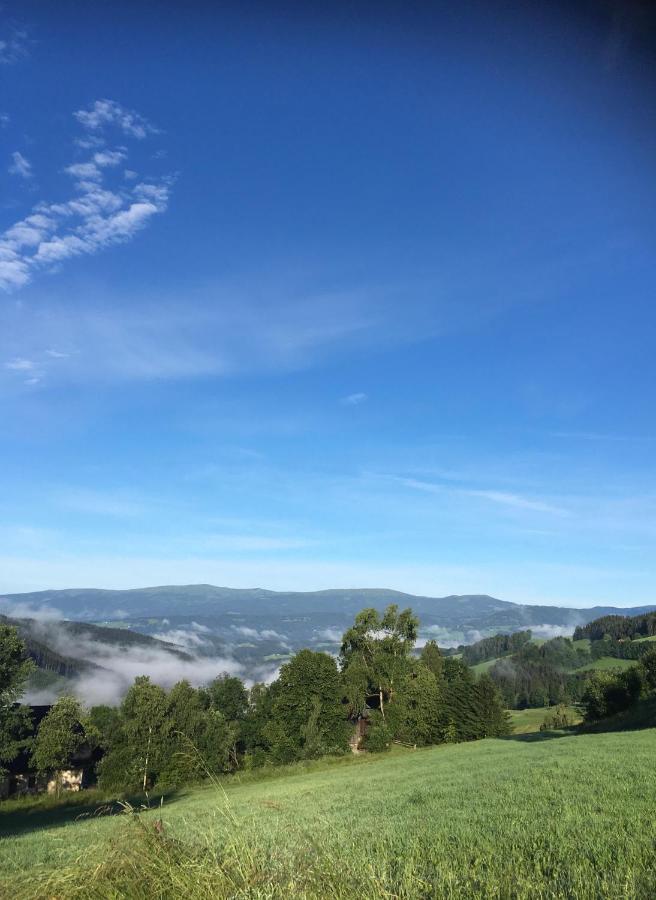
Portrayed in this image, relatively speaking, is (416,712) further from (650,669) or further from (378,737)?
(650,669)

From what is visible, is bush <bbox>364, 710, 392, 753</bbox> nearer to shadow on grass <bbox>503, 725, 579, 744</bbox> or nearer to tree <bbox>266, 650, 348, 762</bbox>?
tree <bbox>266, 650, 348, 762</bbox>

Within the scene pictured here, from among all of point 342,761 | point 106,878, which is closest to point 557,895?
point 106,878

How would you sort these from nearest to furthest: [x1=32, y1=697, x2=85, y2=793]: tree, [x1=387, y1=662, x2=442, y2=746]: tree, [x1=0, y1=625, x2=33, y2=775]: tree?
[x1=0, y1=625, x2=33, y2=775]: tree → [x1=32, y1=697, x2=85, y2=793]: tree → [x1=387, y1=662, x2=442, y2=746]: tree

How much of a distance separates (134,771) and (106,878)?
6169 cm

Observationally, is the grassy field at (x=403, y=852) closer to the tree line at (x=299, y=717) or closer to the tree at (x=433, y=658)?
the tree line at (x=299, y=717)

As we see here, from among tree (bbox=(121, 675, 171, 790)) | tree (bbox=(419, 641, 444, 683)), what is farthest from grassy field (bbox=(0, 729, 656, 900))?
tree (bbox=(419, 641, 444, 683))

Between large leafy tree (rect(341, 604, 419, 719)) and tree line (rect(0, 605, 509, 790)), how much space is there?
0.43 ft

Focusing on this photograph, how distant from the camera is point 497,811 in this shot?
12.3 meters

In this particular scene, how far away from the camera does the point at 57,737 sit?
5875 centimetres

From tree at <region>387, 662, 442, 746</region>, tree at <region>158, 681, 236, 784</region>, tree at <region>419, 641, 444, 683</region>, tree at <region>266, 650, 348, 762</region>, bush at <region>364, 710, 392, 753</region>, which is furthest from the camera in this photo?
tree at <region>419, 641, 444, 683</region>

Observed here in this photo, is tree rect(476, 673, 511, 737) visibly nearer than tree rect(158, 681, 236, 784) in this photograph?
No

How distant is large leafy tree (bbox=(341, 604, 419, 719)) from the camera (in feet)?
220

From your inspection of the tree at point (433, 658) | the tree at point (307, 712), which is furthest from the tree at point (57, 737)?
the tree at point (433, 658)

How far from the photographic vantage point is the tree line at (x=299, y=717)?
58156mm
